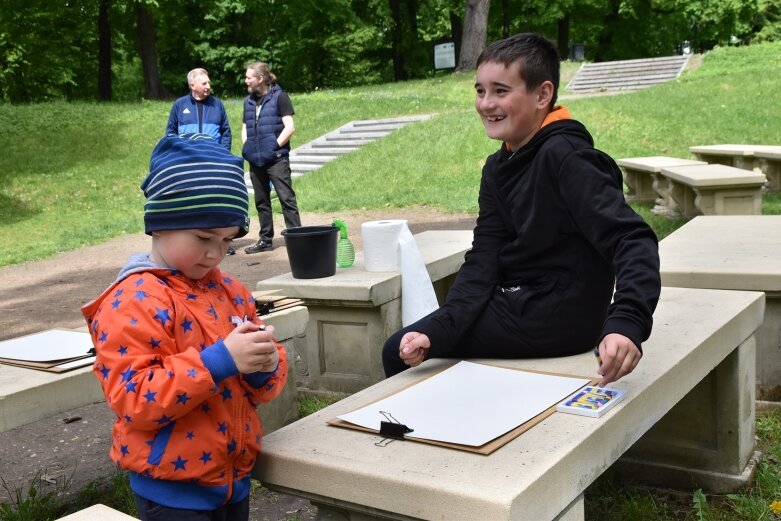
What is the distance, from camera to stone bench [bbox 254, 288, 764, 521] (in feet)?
5.68

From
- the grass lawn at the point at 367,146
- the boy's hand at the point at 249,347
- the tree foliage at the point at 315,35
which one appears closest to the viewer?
the boy's hand at the point at 249,347

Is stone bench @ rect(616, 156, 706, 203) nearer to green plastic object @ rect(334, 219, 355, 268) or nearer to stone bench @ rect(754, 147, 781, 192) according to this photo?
stone bench @ rect(754, 147, 781, 192)

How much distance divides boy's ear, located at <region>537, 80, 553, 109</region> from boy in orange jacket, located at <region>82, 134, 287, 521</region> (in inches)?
41.3

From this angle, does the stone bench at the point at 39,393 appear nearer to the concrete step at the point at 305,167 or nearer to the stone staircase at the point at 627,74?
the concrete step at the point at 305,167

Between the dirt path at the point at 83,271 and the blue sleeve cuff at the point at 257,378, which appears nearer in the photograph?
the blue sleeve cuff at the point at 257,378

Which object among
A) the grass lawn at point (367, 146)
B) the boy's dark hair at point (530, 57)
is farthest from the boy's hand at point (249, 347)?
the grass lawn at point (367, 146)

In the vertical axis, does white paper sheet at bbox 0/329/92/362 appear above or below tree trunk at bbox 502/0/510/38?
below

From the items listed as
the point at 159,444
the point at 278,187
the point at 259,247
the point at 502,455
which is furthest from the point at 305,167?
the point at 502,455

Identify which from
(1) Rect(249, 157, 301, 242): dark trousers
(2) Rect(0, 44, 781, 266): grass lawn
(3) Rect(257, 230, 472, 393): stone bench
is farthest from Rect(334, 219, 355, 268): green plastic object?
(2) Rect(0, 44, 781, 266): grass lawn

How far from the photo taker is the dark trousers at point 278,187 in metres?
8.76

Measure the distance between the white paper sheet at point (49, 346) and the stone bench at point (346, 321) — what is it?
1.35 metres

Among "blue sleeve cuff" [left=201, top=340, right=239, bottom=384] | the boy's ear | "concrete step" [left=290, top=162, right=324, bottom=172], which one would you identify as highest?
the boy's ear

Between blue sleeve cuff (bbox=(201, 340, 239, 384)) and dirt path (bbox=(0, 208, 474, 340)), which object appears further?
dirt path (bbox=(0, 208, 474, 340))

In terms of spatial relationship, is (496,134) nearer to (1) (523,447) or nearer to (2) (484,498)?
(1) (523,447)
